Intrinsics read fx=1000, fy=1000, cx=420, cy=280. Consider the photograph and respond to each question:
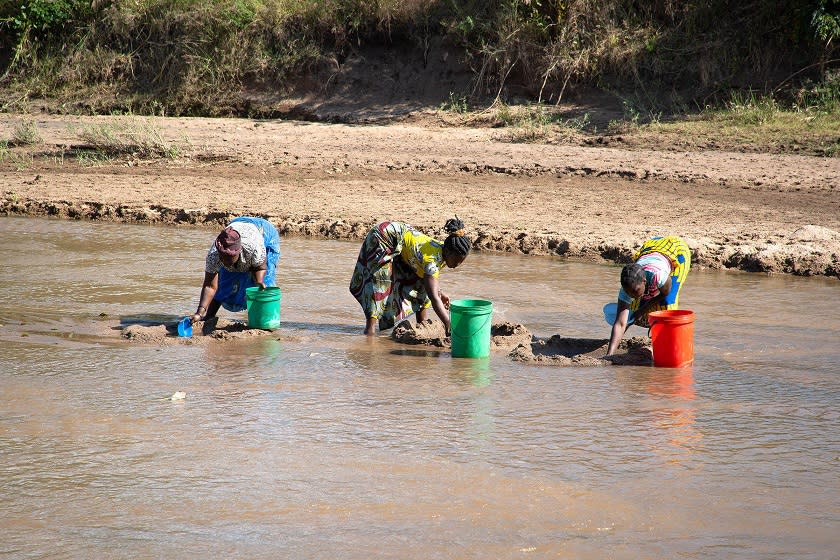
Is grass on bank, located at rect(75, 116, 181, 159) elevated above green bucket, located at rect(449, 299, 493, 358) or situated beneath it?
elevated above

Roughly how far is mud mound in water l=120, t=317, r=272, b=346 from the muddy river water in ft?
0.28

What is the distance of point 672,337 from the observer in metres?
6.10

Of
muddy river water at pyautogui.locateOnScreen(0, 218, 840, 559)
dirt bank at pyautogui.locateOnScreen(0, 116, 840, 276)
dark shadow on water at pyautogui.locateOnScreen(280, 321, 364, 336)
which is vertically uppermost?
dirt bank at pyautogui.locateOnScreen(0, 116, 840, 276)

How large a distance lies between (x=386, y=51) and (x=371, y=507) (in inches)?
553

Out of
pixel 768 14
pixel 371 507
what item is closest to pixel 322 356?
pixel 371 507

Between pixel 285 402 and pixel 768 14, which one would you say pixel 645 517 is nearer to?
pixel 285 402

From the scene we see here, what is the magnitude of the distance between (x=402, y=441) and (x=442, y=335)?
218 cm

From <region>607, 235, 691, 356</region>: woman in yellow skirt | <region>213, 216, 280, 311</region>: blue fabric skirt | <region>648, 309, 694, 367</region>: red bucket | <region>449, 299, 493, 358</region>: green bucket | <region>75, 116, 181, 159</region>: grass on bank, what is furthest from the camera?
<region>75, 116, 181, 159</region>: grass on bank

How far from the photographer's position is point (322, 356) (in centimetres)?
659

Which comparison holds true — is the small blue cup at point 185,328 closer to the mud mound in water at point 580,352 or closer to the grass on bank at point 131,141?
the mud mound in water at point 580,352

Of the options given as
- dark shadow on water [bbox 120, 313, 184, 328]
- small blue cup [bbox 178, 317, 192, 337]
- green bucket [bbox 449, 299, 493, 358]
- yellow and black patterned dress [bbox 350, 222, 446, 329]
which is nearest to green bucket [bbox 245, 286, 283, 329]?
small blue cup [bbox 178, 317, 192, 337]

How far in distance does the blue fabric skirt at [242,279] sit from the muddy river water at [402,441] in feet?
1.30

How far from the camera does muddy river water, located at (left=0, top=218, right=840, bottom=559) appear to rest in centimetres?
393

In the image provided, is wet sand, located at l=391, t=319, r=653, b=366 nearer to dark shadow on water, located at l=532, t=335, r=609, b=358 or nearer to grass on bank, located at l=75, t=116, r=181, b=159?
dark shadow on water, located at l=532, t=335, r=609, b=358
